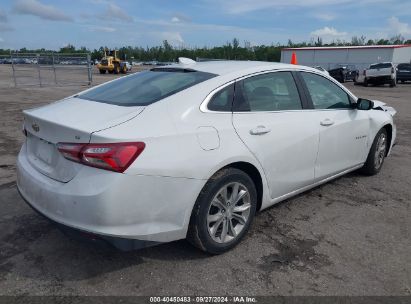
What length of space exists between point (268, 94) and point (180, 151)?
1.32 metres

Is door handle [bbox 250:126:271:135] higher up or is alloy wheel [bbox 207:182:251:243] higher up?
door handle [bbox 250:126:271:135]

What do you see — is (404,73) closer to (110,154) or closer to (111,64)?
(111,64)

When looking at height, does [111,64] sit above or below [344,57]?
below

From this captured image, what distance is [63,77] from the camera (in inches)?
960

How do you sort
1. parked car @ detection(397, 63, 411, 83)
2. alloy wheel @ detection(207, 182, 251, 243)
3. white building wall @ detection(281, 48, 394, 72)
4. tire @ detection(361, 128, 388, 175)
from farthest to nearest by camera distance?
white building wall @ detection(281, 48, 394, 72) < parked car @ detection(397, 63, 411, 83) < tire @ detection(361, 128, 388, 175) < alloy wheel @ detection(207, 182, 251, 243)

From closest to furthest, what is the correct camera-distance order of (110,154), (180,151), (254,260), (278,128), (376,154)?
(110,154), (180,151), (254,260), (278,128), (376,154)

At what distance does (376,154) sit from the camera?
5195mm

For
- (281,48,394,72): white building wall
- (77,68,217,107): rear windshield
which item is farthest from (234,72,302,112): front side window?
(281,48,394,72): white building wall

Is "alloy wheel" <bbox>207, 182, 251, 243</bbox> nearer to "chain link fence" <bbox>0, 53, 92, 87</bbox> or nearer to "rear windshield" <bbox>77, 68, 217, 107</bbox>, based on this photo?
"rear windshield" <bbox>77, 68, 217, 107</bbox>

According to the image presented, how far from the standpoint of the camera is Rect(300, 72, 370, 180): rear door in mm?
4073

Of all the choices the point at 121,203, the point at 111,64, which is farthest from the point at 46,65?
the point at 121,203

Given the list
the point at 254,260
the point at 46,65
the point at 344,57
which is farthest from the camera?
the point at 344,57

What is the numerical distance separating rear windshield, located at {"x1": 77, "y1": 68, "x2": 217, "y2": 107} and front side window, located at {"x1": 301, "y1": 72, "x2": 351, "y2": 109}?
130 centimetres

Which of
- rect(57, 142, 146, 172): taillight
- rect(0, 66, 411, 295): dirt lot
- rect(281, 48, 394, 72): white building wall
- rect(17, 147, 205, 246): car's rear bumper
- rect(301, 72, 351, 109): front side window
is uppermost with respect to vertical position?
rect(281, 48, 394, 72): white building wall
